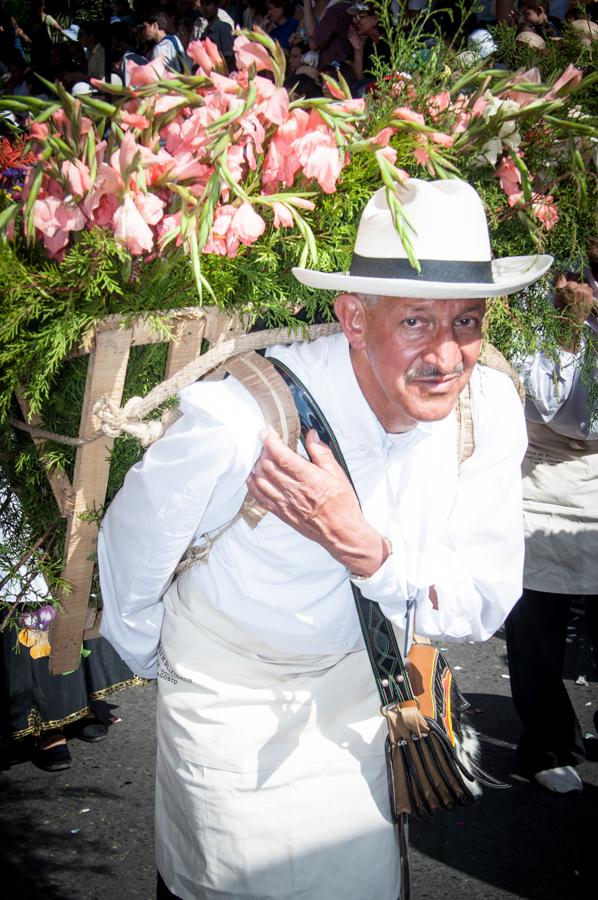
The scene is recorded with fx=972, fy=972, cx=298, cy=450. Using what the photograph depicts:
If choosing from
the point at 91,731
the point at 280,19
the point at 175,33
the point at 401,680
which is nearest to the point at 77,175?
the point at 401,680

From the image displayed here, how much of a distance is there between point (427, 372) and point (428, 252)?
0.83ft

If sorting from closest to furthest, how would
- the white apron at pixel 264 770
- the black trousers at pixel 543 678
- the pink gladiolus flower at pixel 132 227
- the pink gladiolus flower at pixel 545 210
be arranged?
the pink gladiolus flower at pixel 132 227 < the white apron at pixel 264 770 < the pink gladiolus flower at pixel 545 210 < the black trousers at pixel 543 678

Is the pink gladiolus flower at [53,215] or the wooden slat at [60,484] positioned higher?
the pink gladiolus flower at [53,215]

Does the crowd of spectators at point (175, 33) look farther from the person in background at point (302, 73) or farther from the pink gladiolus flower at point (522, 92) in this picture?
the pink gladiolus flower at point (522, 92)

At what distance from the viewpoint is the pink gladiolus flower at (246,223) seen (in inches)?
76.9

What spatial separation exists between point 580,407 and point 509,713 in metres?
1.98

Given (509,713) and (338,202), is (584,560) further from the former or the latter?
(338,202)

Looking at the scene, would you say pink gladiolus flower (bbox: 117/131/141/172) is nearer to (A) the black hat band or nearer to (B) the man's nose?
(A) the black hat band

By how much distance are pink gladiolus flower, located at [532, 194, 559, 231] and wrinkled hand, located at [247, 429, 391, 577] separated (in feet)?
2.71

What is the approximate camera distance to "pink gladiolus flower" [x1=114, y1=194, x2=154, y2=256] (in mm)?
1886

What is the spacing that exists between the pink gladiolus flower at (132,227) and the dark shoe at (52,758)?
10.8ft

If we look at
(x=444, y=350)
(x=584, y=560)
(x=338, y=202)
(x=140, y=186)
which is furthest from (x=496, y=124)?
(x=584, y=560)

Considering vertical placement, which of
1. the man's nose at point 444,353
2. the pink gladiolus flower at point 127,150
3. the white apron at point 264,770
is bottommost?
the white apron at point 264,770

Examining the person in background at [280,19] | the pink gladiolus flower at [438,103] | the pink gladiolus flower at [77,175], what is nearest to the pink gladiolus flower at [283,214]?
the pink gladiolus flower at [77,175]
